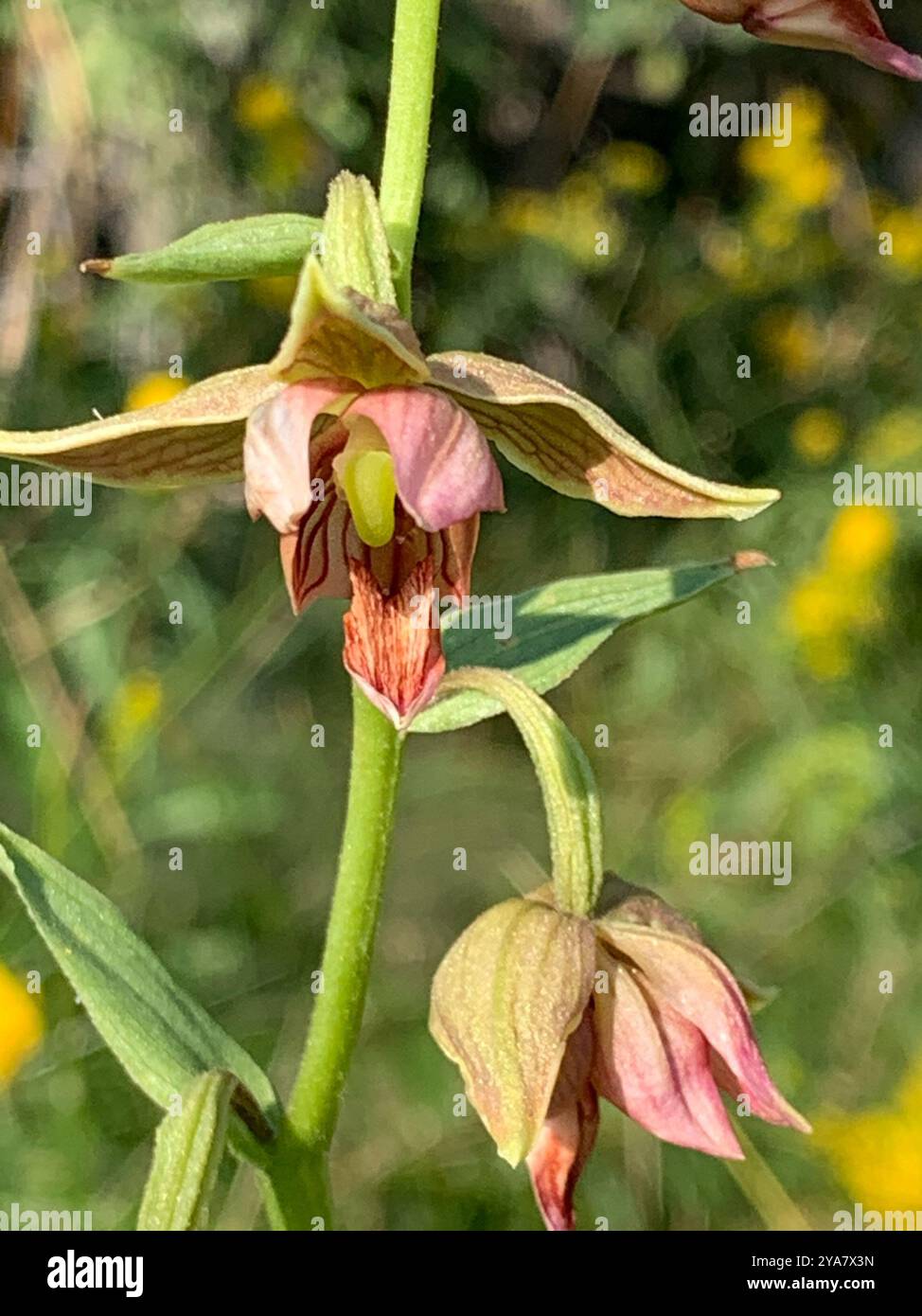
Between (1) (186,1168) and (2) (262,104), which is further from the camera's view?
(2) (262,104)

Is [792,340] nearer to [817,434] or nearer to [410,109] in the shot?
[817,434]

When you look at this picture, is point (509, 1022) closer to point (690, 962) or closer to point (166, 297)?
point (690, 962)

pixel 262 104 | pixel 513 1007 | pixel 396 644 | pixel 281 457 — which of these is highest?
pixel 262 104

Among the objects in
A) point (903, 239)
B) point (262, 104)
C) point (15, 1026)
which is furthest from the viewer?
point (903, 239)

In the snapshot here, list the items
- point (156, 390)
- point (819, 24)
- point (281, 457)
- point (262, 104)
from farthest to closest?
point (262, 104)
point (156, 390)
point (819, 24)
point (281, 457)

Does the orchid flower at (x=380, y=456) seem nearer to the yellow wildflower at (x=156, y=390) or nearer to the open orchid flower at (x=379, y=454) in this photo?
the open orchid flower at (x=379, y=454)

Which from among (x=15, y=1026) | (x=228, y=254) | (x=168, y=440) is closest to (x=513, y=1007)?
(x=168, y=440)
